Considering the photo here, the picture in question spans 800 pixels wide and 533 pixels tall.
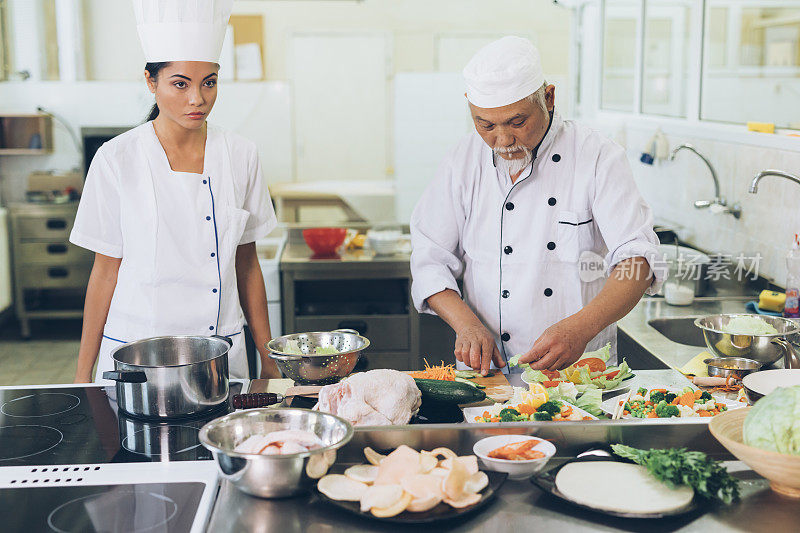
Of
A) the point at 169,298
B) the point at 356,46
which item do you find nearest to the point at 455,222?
the point at 169,298

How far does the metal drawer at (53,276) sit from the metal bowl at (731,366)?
545cm

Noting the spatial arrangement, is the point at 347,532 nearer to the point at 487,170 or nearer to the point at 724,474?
the point at 724,474

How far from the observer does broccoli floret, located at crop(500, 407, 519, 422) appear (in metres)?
1.64

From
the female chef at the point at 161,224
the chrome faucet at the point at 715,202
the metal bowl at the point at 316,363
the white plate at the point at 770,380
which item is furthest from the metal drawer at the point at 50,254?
the white plate at the point at 770,380

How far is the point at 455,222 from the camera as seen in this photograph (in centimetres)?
243

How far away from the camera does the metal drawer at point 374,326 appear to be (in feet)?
13.1

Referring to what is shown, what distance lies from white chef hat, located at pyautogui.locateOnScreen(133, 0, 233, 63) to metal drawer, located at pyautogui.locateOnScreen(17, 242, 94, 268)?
Answer: 454 centimetres

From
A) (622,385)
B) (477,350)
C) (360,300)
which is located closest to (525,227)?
(477,350)

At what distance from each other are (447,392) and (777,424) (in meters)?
0.67

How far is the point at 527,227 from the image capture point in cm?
235

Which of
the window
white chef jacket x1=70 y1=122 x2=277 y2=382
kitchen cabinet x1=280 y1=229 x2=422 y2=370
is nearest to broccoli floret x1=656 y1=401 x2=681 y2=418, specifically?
white chef jacket x1=70 y1=122 x2=277 y2=382

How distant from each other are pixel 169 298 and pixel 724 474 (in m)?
1.54

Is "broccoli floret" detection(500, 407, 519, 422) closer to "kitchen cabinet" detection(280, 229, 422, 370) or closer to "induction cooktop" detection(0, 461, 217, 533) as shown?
"induction cooktop" detection(0, 461, 217, 533)

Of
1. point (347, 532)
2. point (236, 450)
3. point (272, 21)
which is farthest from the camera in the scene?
point (272, 21)
